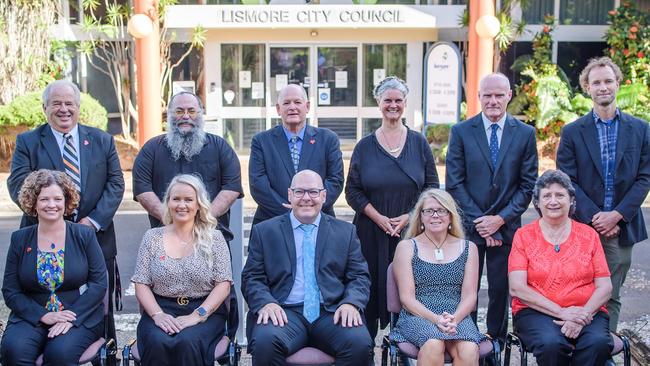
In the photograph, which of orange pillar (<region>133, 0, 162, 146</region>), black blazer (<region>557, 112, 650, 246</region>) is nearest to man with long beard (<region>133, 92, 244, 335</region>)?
black blazer (<region>557, 112, 650, 246</region>)

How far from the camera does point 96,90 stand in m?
17.6

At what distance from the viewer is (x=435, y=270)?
5035 millimetres

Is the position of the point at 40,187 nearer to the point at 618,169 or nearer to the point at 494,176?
the point at 494,176

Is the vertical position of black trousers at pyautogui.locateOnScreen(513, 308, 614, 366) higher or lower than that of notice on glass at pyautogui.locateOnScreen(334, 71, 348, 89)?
lower

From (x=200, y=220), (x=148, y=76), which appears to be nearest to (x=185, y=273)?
(x=200, y=220)

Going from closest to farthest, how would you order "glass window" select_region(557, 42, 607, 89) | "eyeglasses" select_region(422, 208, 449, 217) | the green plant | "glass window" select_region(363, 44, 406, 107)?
"eyeglasses" select_region(422, 208, 449, 217)
the green plant
"glass window" select_region(363, 44, 406, 107)
"glass window" select_region(557, 42, 607, 89)

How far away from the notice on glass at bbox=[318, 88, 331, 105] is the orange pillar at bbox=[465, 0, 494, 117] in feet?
11.0

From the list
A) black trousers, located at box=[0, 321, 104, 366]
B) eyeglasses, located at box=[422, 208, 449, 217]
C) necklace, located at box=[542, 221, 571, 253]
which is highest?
eyeglasses, located at box=[422, 208, 449, 217]

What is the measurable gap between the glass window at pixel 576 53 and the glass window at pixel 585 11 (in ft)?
1.72

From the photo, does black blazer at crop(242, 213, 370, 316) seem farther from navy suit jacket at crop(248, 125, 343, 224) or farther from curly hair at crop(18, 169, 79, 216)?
curly hair at crop(18, 169, 79, 216)

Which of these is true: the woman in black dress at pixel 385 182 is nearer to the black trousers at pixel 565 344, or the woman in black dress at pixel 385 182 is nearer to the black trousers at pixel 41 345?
the black trousers at pixel 565 344

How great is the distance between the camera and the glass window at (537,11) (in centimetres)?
1741

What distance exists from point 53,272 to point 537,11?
49.1 ft

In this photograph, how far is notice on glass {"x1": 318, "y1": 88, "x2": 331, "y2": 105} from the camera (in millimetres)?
16922
